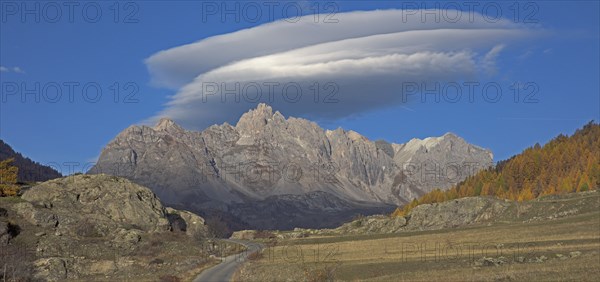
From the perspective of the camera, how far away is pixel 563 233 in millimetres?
89562

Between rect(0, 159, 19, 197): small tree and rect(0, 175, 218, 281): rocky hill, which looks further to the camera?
rect(0, 159, 19, 197): small tree

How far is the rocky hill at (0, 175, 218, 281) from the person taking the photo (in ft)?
297

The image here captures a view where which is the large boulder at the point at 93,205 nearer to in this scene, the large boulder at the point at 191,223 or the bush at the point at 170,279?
the large boulder at the point at 191,223

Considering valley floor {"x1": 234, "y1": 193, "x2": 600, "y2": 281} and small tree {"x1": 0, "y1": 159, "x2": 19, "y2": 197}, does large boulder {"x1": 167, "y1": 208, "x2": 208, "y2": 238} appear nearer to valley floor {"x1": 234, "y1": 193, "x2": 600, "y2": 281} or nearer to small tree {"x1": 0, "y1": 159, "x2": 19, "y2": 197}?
small tree {"x1": 0, "y1": 159, "x2": 19, "y2": 197}

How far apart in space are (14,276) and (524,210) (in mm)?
116746

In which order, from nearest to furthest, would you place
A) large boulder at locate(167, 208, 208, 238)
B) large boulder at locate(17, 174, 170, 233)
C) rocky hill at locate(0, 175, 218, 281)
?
rocky hill at locate(0, 175, 218, 281)
large boulder at locate(17, 174, 170, 233)
large boulder at locate(167, 208, 208, 238)

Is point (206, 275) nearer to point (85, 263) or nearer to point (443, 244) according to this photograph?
point (85, 263)

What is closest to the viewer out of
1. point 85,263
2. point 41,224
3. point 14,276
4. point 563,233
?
point 14,276

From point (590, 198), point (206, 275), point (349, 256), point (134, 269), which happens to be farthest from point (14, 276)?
point (590, 198)

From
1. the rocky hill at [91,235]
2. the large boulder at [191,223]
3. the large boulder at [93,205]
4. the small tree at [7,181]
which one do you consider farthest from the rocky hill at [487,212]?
the small tree at [7,181]

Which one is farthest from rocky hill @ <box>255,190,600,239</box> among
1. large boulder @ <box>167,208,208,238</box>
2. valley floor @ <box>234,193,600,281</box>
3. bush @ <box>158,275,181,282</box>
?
bush @ <box>158,275,181,282</box>

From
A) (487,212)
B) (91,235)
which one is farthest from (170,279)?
(487,212)

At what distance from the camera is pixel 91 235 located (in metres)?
115

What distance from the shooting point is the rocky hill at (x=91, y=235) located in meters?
90.4
